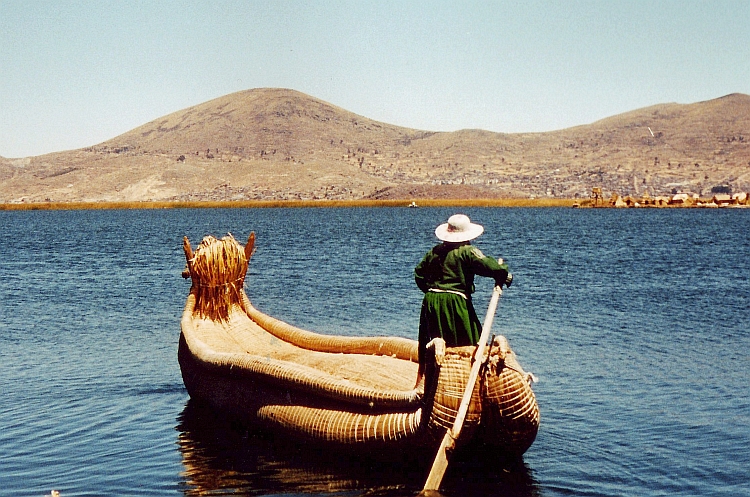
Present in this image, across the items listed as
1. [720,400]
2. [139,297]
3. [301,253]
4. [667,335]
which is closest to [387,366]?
[720,400]

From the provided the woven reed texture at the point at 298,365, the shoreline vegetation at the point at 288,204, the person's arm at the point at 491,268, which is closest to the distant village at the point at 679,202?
the shoreline vegetation at the point at 288,204

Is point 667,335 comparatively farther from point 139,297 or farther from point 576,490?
point 139,297

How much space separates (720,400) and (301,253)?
3944 cm

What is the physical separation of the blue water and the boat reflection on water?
0.03 metres

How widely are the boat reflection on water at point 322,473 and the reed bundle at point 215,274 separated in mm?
4122

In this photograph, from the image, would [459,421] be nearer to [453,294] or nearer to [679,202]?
[453,294]

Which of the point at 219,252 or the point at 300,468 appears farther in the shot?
the point at 219,252

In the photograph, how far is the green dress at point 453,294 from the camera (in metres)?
9.49

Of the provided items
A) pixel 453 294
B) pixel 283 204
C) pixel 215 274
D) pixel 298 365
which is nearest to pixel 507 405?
pixel 453 294

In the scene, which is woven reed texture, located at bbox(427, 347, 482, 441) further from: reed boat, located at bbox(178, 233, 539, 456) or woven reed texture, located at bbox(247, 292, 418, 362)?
woven reed texture, located at bbox(247, 292, 418, 362)

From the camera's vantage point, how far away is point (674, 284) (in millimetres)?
32469

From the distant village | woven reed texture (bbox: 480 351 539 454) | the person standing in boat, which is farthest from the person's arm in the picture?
the distant village

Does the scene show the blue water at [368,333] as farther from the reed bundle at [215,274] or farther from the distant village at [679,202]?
the distant village at [679,202]

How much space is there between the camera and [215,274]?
15.5 meters
